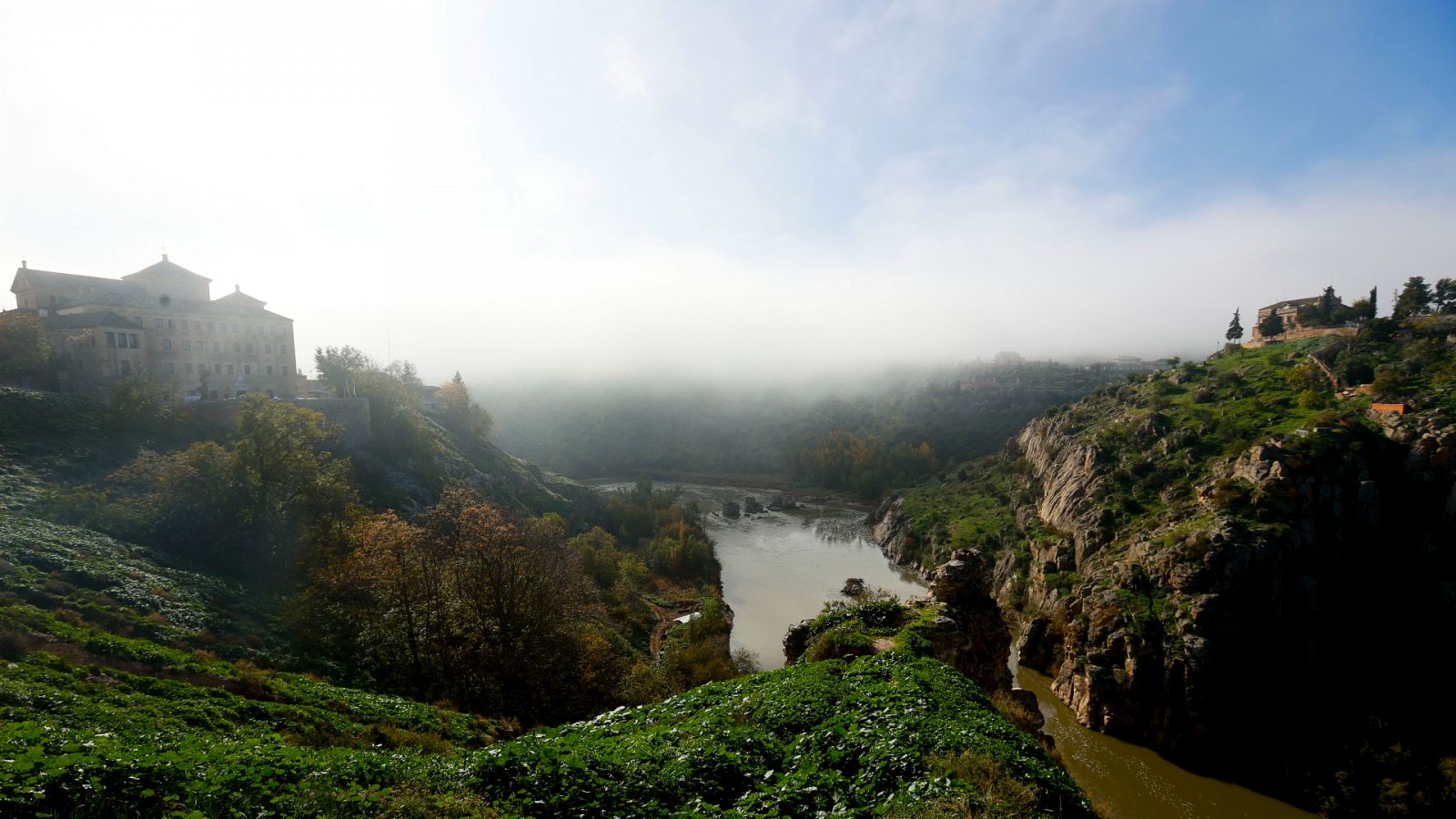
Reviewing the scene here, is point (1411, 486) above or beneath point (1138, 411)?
beneath

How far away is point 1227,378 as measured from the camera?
55.0 metres

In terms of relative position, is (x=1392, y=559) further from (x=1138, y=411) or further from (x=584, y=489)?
(x=584, y=489)

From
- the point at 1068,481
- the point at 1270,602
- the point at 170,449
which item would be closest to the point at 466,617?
the point at 170,449

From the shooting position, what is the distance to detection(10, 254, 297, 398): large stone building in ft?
150

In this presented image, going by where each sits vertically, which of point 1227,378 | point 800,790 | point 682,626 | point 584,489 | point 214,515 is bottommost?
point 682,626

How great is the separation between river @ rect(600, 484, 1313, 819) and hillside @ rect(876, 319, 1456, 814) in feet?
4.90

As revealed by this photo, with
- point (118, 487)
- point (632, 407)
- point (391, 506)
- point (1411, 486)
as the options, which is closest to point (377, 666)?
point (118, 487)

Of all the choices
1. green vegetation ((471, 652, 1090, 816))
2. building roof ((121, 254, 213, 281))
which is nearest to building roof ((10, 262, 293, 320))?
building roof ((121, 254, 213, 281))

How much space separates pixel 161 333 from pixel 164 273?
438 inches

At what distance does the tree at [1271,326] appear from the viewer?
228ft

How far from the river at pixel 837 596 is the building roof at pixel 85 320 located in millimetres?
59560

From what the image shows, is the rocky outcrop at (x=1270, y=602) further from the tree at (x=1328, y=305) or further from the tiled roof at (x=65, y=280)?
the tiled roof at (x=65, y=280)

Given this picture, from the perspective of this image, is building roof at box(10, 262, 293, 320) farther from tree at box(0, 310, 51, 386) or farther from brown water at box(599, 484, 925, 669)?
brown water at box(599, 484, 925, 669)

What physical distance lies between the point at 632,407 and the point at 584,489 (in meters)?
91.6
